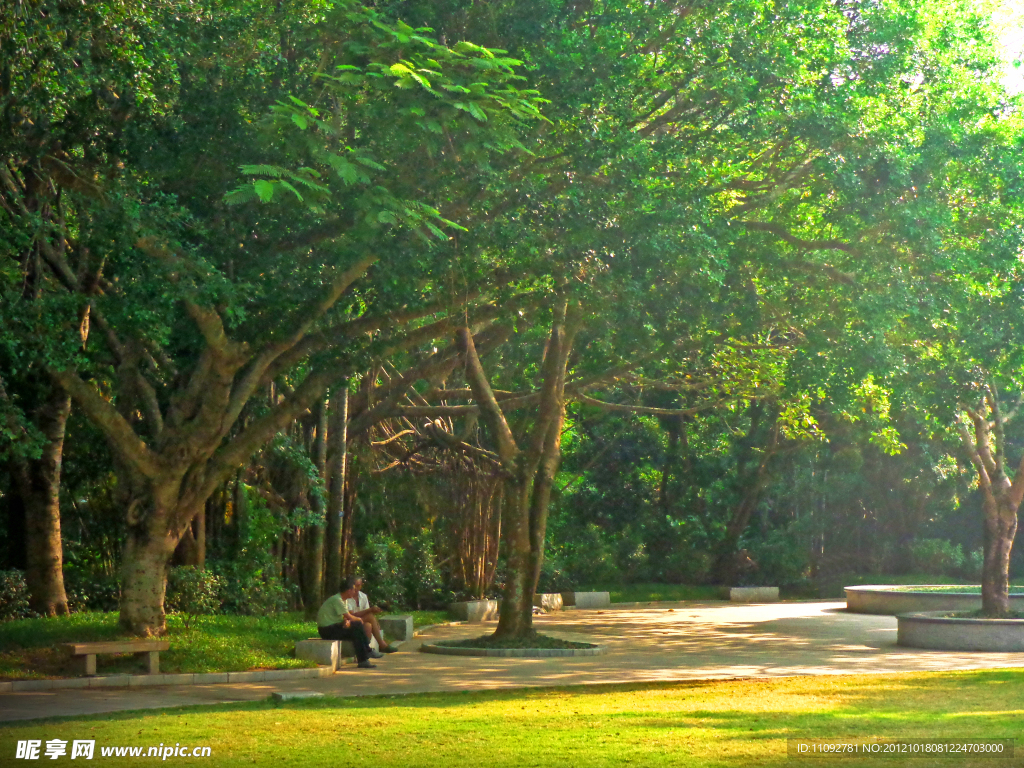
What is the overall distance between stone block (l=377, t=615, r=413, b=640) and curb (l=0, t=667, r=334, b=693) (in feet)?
14.1

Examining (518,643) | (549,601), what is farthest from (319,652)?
(549,601)

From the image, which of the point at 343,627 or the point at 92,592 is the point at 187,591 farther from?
the point at 343,627

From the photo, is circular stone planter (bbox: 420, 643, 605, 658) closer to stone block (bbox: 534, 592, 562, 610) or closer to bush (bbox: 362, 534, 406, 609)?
bush (bbox: 362, 534, 406, 609)

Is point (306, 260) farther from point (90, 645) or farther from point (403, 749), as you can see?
point (403, 749)

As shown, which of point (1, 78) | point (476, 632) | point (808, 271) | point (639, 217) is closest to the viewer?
point (1, 78)

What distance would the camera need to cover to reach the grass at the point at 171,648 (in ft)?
43.5

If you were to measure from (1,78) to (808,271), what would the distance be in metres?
10.0

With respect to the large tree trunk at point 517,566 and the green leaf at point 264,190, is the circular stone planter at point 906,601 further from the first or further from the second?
the green leaf at point 264,190

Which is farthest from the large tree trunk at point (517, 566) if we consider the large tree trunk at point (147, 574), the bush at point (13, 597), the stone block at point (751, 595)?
the stone block at point (751, 595)

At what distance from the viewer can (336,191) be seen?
11.8 meters

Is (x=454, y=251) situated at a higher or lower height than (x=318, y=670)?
higher

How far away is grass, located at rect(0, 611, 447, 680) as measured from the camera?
43.5 ft

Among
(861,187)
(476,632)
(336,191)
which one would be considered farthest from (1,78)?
(476,632)

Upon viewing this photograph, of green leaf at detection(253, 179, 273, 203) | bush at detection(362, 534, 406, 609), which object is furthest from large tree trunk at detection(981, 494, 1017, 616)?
green leaf at detection(253, 179, 273, 203)
